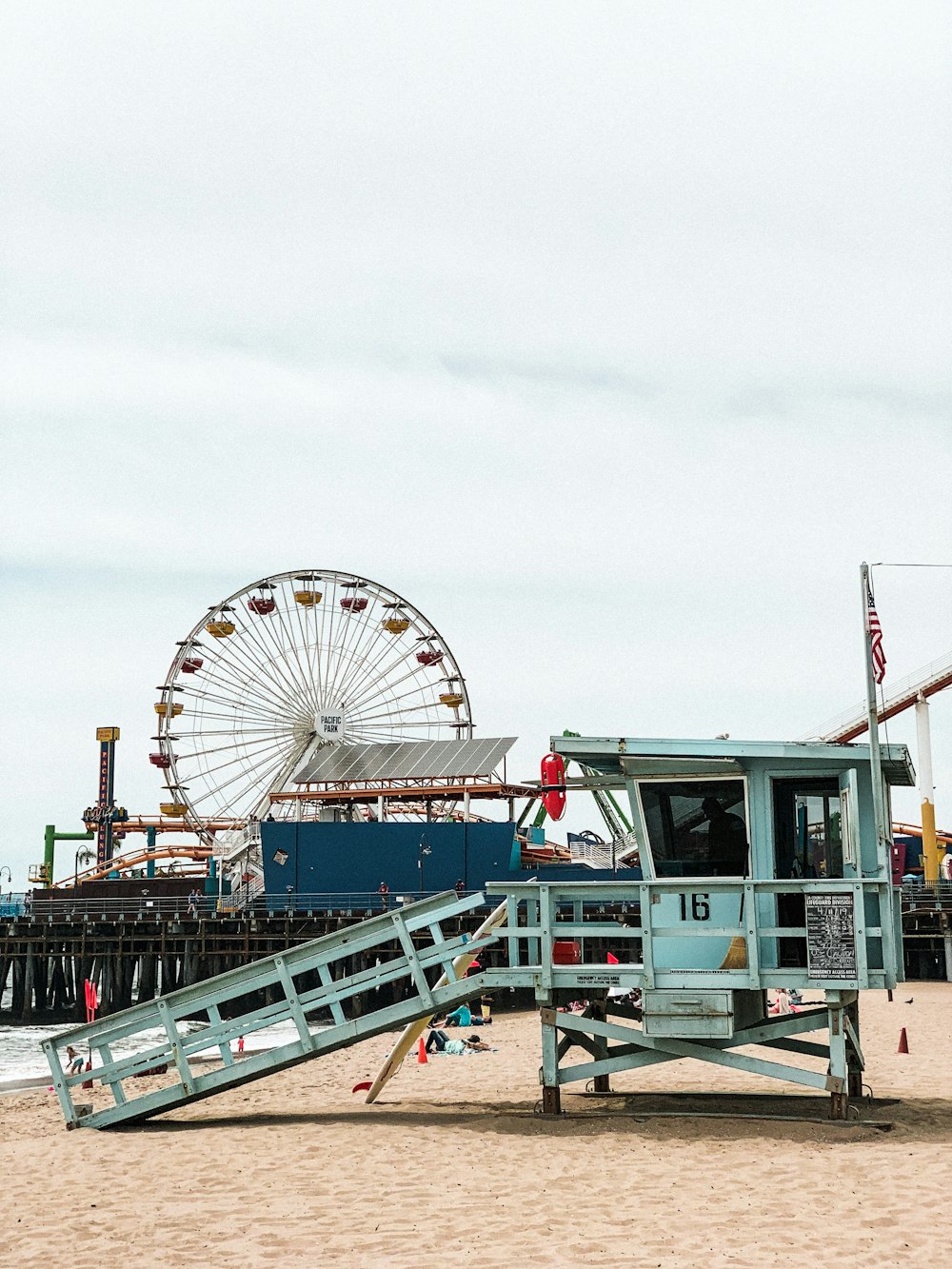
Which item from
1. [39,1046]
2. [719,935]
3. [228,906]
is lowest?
[39,1046]

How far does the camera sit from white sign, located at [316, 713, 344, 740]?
214ft

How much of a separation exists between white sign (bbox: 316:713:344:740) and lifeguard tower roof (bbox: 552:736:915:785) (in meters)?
51.4

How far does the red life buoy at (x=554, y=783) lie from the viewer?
47.2 feet

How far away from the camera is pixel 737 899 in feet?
46.1

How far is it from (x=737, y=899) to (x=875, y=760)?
6.56 feet

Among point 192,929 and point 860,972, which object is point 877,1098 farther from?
point 192,929

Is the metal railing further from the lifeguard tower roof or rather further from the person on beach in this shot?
the person on beach

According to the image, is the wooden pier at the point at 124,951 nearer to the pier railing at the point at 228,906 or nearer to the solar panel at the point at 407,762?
the pier railing at the point at 228,906

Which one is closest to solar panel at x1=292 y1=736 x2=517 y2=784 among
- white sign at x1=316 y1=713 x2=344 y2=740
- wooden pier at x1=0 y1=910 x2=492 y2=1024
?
white sign at x1=316 y1=713 x2=344 y2=740

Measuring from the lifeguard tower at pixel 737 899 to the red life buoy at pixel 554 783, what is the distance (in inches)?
6.0

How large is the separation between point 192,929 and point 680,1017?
3540 cm

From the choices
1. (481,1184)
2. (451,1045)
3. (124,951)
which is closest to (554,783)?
(481,1184)

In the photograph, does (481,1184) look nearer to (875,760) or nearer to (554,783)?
(554,783)

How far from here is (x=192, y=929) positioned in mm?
46844
